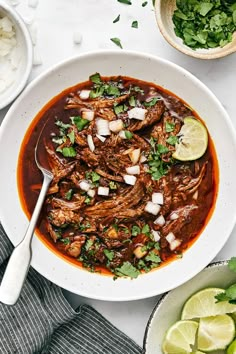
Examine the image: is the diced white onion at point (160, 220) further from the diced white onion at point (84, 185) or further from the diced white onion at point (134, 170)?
the diced white onion at point (84, 185)

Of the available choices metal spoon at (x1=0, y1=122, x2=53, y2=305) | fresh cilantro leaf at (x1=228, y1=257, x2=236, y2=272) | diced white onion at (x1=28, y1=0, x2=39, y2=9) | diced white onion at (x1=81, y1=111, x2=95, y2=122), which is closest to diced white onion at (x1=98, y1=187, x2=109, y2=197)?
metal spoon at (x1=0, y1=122, x2=53, y2=305)

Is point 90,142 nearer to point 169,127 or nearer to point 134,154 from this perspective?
point 134,154

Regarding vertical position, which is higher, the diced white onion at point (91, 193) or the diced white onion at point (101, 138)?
the diced white onion at point (101, 138)

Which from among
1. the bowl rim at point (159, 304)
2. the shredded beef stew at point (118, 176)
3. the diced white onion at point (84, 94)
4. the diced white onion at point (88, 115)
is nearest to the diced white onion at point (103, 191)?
the shredded beef stew at point (118, 176)

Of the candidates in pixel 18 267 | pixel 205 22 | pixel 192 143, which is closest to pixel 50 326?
pixel 18 267

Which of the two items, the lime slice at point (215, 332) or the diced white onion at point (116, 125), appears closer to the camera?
the diced white onion at point (116, 125)

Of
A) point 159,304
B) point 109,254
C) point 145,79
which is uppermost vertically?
point 145,79
